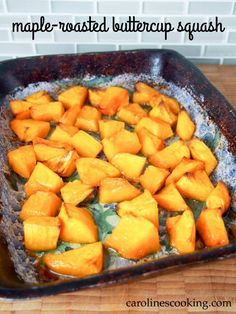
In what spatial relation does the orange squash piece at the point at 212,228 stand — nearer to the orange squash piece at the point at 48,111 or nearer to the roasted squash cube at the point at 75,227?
the roasted squash cube at the point at 75,227

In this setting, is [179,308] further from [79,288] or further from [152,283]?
[79,288]

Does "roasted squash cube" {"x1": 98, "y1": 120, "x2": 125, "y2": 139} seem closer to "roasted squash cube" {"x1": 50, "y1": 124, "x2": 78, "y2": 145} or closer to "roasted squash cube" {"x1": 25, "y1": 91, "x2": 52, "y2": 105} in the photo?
"roasted squash cube" {"x1": 50, "y1": 124, "x2": 78, "y2": 145}

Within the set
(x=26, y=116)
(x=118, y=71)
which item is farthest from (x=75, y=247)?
(x=118, y=71)

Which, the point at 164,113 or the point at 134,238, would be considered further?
the point at 164,113

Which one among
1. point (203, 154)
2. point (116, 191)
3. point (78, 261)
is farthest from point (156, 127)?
point (78, 261)

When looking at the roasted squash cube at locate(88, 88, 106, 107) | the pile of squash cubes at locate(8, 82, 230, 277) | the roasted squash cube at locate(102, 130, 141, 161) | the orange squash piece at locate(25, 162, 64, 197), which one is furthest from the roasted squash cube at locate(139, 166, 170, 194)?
the roasted squash cube at locate(88, 88, 106, 107)

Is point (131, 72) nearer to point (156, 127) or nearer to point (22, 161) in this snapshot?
point (156, 127)
